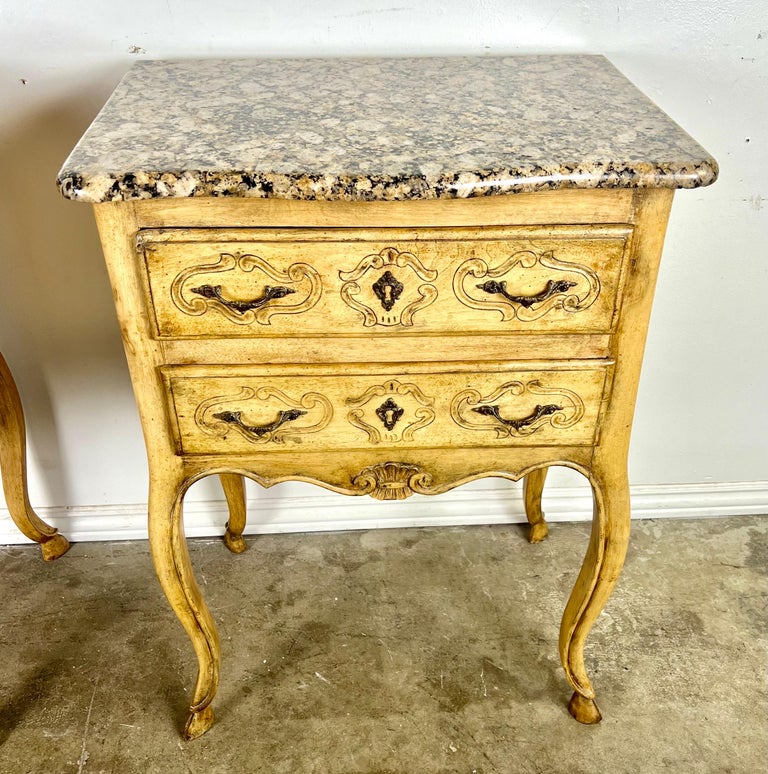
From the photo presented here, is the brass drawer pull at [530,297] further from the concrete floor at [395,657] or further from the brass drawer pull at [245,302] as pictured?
the concrete floor at [395,657]

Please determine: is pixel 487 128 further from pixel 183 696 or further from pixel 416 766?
pixel 183 696

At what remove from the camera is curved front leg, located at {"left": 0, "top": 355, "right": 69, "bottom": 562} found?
1.58 m

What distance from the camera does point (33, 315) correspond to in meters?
1.60

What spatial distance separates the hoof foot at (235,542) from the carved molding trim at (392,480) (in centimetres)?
72

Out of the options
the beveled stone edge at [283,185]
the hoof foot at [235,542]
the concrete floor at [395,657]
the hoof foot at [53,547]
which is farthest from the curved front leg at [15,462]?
the beveled stone edge at [283,185]

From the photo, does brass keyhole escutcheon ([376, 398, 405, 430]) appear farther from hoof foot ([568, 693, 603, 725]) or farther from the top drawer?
hoof foot ([568, 693, 603, 725])

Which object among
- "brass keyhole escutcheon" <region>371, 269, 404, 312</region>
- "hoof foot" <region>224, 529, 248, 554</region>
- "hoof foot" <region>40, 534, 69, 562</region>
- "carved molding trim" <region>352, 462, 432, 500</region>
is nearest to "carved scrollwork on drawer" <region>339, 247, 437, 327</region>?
"brass keyhole escutcheon" <region>371, 269, 404, 312</region>

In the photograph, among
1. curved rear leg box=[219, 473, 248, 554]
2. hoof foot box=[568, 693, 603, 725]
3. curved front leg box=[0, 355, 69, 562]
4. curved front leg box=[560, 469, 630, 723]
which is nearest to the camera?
curved front leg box=[560, 469, 630, 723]

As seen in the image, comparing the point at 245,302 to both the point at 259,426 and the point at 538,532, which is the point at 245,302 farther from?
the point at 538,532

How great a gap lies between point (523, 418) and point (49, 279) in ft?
3.27

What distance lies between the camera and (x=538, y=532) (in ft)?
6.06

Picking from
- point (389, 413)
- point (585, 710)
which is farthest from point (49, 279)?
point (585, 710)

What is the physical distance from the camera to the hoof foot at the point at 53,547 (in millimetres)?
1805

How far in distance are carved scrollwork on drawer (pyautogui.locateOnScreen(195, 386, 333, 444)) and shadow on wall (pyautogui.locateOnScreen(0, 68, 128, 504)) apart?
599 mm
